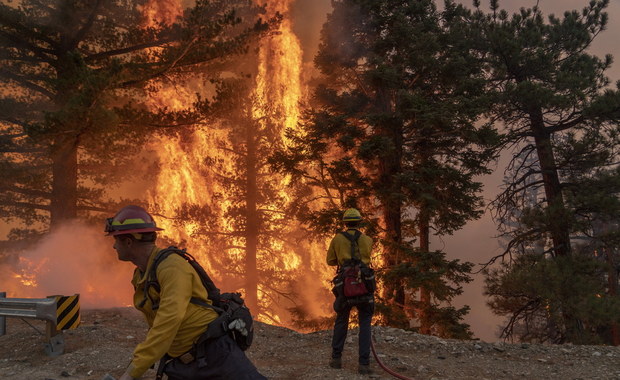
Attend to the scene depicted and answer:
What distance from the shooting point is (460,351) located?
27.3 ft

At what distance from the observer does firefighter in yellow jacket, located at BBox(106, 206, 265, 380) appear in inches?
113

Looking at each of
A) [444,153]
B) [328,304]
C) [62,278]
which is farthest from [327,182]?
[62,278]

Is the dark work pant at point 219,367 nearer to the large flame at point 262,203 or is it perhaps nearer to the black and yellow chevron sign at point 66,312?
the black and yellow chevron sign at point 66,312

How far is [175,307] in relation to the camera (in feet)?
9.39

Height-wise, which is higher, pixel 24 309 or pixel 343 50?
pixel 343 50

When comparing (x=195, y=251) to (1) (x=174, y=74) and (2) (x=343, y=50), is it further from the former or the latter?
(2) (x=343, y=50)

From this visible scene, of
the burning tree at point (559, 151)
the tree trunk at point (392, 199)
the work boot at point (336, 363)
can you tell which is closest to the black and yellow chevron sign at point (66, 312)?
the work boot at point (336, 363)

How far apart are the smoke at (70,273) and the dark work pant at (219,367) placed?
11.7m

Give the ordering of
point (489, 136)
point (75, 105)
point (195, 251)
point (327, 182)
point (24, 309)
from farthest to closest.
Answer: point (195, 251), point (327, 182), point (489, 136), point (75, 105), point (24, 309)

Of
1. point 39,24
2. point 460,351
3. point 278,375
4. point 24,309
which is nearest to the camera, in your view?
point 278,375

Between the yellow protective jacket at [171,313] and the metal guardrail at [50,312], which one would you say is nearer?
the yellow protective jacket at [171,313]

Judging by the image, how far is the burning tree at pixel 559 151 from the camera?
562 inches

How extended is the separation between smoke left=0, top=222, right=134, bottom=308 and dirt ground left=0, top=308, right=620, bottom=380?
5.08 metres

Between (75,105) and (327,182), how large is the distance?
790 cm
